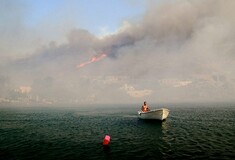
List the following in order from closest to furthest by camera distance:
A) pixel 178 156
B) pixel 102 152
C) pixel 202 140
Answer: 1. pixel 178 156
2. pixel 102 152
3. pixel 202 140

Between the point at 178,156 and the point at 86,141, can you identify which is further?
the point at 86,141

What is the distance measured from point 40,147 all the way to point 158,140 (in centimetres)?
1567

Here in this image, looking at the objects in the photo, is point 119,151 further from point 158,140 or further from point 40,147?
point 40,147

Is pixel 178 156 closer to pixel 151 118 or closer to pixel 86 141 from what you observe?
pixel 86 141

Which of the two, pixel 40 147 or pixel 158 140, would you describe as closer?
pixel 40 147

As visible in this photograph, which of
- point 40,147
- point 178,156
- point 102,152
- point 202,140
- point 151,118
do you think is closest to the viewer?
Answer: point 178,156

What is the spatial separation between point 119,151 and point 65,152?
6030 millimetres

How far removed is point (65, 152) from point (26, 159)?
13.4 feet

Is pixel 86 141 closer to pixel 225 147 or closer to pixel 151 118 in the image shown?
pixel 225 147

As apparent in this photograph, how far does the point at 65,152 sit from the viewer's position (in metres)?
23.9

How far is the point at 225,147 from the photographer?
2438 cm

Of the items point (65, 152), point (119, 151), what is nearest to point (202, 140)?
point (119, 151)

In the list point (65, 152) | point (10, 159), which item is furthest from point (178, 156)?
point (10, 159)

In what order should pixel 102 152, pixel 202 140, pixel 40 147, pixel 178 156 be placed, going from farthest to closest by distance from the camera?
pixel 202 140
pixel 40 147
pixel 102 152
pixel 178 156
